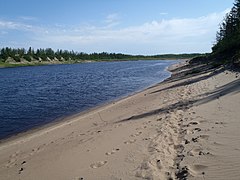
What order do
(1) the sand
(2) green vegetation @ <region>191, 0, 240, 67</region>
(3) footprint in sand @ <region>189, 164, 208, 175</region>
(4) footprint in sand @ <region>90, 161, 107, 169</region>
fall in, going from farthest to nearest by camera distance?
(2) green vegetation @ <region>191, 0, 240, 67</region> < (4) footprint in sand @ <region>90, 161, 107, 169</region> < (1) the sand < (3) footprint in sand @ <region>189, 164, 208, 175</region>

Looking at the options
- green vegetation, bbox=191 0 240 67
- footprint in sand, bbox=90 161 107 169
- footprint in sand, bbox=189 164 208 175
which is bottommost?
footprint in sand, bbox=90 161 107 169

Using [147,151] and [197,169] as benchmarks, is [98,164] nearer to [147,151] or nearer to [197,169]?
[147,151]

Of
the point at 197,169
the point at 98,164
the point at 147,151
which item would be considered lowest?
the point at 98,164

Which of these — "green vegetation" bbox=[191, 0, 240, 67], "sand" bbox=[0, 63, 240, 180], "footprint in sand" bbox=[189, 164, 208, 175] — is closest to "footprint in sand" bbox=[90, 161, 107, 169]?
"sand" bbox=[0, 63, 240, 180]

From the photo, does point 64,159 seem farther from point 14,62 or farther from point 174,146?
Answer: point 14,62

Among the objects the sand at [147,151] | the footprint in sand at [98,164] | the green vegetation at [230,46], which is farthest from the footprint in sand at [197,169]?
the green vegetation at [230,46]

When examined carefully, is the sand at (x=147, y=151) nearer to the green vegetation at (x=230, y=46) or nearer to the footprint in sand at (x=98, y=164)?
the footprint in sand at (x=98, y=164)

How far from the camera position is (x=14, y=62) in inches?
6038

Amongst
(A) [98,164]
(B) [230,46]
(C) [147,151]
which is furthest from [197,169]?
(B) [230,46]

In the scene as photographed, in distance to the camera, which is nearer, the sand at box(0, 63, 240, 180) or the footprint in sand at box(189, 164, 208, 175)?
the footprint in sand at box(189, 164, 208, 175)

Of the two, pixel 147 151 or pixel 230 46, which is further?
pixel 230 46

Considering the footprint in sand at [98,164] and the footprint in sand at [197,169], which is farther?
the footprint in sand at [98,164]

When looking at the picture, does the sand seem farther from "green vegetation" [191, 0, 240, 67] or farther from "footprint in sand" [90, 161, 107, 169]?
"green vegetation" [191, 0, 240, 67]

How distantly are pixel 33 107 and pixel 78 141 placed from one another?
16022 millimetres
